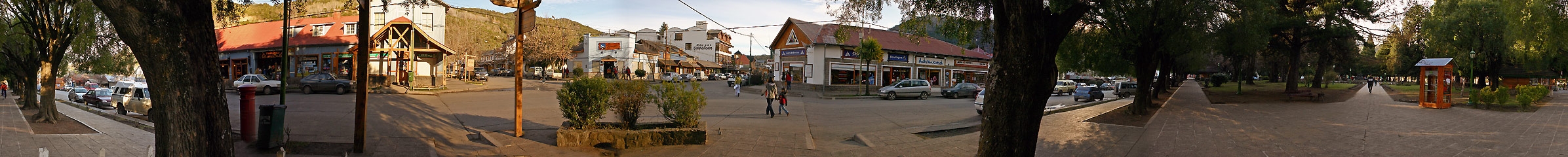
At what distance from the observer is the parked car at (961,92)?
26594 millimetres

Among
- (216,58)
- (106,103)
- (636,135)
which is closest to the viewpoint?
(216,58)

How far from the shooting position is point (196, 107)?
4785 mm

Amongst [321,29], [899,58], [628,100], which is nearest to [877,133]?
[628,100]

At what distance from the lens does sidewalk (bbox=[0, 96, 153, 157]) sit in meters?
7.22

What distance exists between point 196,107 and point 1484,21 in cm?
3573

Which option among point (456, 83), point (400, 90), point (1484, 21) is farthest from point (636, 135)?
point (1484, 21)

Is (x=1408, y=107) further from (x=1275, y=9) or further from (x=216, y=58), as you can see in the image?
(x=216, y=58)

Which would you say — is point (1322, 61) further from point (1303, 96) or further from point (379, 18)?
point (379, 18)

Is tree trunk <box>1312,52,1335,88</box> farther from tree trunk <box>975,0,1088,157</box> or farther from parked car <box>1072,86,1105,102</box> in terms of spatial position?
tree trunk <box>975,0,1088,157</box>

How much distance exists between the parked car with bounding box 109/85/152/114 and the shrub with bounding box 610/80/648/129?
37.7 ft

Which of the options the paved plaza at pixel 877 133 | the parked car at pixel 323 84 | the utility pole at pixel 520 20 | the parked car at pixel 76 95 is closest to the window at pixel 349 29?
the parked car at pixel 323 84

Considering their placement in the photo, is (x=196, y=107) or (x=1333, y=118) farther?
(x=1333, y=118)

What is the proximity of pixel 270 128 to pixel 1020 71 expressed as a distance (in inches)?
271

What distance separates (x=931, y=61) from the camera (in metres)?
37.1
